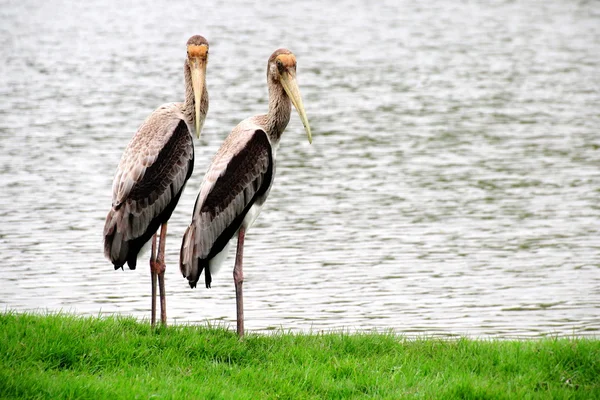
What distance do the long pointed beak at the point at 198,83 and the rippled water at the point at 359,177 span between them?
2.47 metres

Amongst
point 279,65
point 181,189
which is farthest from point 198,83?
point 181,189

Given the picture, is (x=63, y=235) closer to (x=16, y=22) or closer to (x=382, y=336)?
(x=382, y=336)

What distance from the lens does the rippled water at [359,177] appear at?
1212cm

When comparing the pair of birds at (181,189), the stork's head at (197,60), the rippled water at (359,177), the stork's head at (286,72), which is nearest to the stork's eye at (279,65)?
the stork's head at (286,72)

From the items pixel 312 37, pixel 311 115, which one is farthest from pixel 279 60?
pixel 312 37

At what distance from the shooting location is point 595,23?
41062 mm

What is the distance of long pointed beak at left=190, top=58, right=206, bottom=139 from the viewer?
9.25 meters

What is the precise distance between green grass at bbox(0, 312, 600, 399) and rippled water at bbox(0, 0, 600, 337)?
6.48 feet

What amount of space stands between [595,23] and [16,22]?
21.7 metres

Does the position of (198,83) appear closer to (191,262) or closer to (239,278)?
(191,262)

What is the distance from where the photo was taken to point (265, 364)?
836 centimetres

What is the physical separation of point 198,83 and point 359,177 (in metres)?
9.58

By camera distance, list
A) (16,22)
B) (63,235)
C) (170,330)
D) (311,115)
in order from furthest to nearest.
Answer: (16,22) < (311,115) < (63,235) < (170,330)

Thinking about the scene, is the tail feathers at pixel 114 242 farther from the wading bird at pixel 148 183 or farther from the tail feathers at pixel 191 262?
the tail feathers at pixel 191 262
